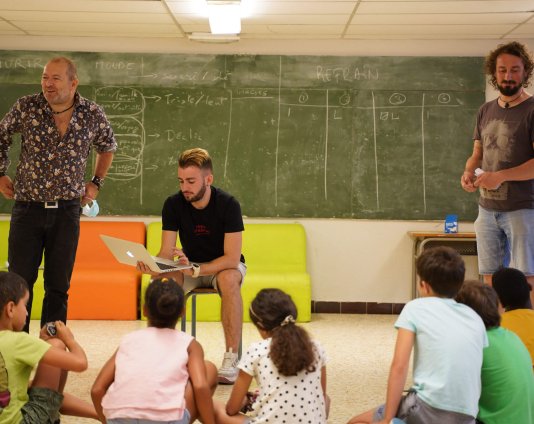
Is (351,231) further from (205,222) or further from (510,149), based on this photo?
(510,149)

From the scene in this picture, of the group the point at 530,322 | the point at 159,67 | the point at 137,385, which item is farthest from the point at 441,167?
the point at 137,385

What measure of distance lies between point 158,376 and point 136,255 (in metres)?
1.27

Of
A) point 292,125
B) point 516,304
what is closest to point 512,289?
point 516,304

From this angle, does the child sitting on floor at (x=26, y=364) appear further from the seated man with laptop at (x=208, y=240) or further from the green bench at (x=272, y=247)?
the green bench at (x=272, y=247)

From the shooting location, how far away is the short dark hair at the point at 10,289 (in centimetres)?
240

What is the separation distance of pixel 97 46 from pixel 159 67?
1.78 ft

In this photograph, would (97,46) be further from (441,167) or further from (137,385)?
(137,385)

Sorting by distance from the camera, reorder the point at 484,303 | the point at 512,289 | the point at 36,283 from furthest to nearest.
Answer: the point at 36,283 < the point at 512,289 < the point at 484,303

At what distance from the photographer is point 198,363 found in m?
2.45

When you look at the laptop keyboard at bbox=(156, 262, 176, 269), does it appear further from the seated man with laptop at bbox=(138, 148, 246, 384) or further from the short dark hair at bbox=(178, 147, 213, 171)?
the short dark hair at bbox=(178, 147, 213, 171)

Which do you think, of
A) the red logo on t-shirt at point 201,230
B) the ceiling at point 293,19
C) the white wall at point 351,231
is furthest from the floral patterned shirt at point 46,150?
the white wall at point 351,231

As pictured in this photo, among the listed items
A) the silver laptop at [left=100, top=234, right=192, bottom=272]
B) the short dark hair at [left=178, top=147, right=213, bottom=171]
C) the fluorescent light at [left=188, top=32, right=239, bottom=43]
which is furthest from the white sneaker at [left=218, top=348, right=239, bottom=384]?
the fluorescent light at [left=188, top=32, right=239, bottom=43]

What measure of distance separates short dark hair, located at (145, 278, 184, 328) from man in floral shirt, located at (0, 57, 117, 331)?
130 cm

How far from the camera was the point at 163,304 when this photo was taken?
96.3 inches
